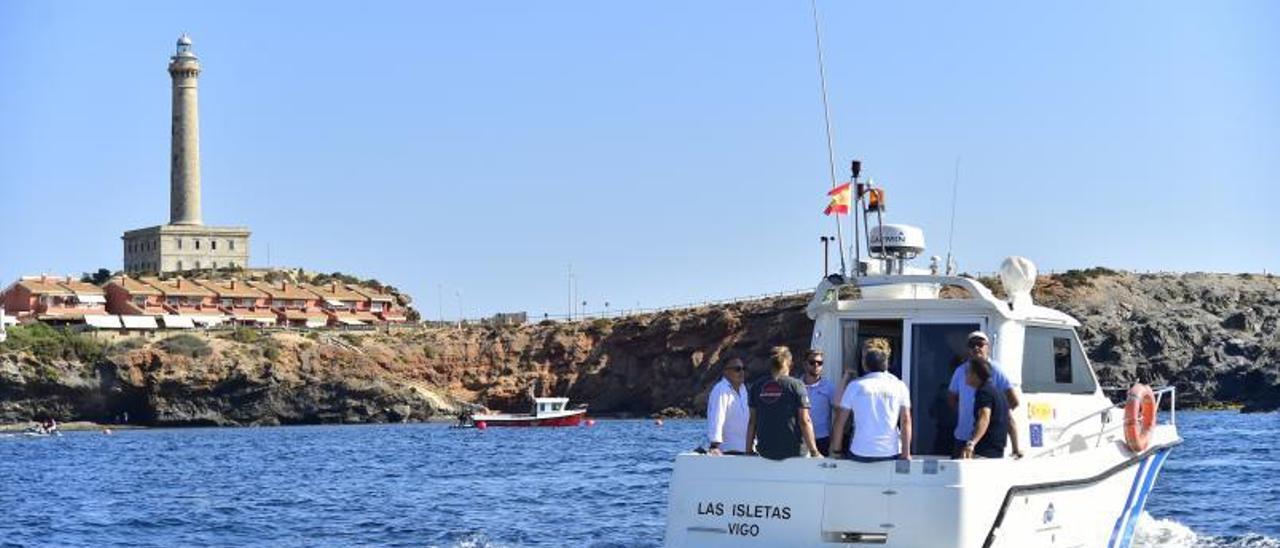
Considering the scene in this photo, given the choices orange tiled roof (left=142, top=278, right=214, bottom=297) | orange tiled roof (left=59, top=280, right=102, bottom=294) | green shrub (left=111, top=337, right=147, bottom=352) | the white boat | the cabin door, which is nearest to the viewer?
the white boat

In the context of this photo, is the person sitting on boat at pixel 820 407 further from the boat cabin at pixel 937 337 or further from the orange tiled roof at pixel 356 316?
the orange tiled roof at pixel 356 316

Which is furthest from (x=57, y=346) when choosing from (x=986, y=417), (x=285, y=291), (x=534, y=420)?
(x=986, y=417)

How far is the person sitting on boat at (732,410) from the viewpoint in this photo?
1658 cm

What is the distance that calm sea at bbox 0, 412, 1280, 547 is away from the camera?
2947 cm

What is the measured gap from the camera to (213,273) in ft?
494

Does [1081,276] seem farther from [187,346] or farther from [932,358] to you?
[932,358]

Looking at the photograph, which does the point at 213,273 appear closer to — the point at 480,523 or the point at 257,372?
the point at 257,372

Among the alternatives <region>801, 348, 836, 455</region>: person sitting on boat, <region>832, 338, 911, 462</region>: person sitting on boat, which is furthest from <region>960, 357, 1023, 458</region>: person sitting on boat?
<region>801, 348, 836, 455</region>: person sitting on boat

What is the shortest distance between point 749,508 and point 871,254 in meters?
4.02

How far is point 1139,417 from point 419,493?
23682 millimetres

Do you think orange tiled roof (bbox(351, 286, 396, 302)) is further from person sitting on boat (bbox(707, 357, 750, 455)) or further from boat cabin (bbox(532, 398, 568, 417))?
person sitting on boat (bbox(707, 357, 750, 455))

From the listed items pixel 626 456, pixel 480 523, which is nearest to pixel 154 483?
pixel 626 456

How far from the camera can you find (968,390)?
16109mm

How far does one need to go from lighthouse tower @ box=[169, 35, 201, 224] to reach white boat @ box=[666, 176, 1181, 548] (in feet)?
460
